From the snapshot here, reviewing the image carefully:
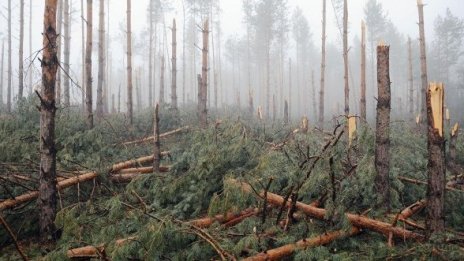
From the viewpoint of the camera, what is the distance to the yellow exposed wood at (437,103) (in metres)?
3.91

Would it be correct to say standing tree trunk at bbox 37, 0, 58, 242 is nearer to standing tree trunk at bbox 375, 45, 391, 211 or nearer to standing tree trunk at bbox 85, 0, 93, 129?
standing tree trunk at bbox 375, 45, 391, 211

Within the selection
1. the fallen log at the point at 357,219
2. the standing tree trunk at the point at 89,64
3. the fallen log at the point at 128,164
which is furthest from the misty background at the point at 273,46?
the fallen log at the point at 357,219

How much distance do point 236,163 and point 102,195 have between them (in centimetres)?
272

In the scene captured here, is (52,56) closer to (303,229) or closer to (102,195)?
(102,195)

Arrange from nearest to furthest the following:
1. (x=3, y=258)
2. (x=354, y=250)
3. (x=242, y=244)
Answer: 1. (x=242, y=244)
2. (x=354, y=250)
3. (x=3, y=258)

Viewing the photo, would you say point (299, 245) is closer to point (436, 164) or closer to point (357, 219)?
point (357, 219)

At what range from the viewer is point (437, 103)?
3.94 meters

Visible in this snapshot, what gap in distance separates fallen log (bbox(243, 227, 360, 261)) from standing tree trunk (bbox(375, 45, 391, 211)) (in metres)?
1.01

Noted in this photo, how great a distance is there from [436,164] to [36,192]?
19.9 ft

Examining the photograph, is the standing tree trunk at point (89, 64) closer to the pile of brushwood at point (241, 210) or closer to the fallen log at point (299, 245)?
the pile of brushwood at point (241, 210)

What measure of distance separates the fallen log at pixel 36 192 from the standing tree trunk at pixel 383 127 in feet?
16.6

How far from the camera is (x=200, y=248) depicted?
4098 mm

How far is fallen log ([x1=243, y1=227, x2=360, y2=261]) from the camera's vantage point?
149 inches

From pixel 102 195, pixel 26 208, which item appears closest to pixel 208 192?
pixel 102 195
